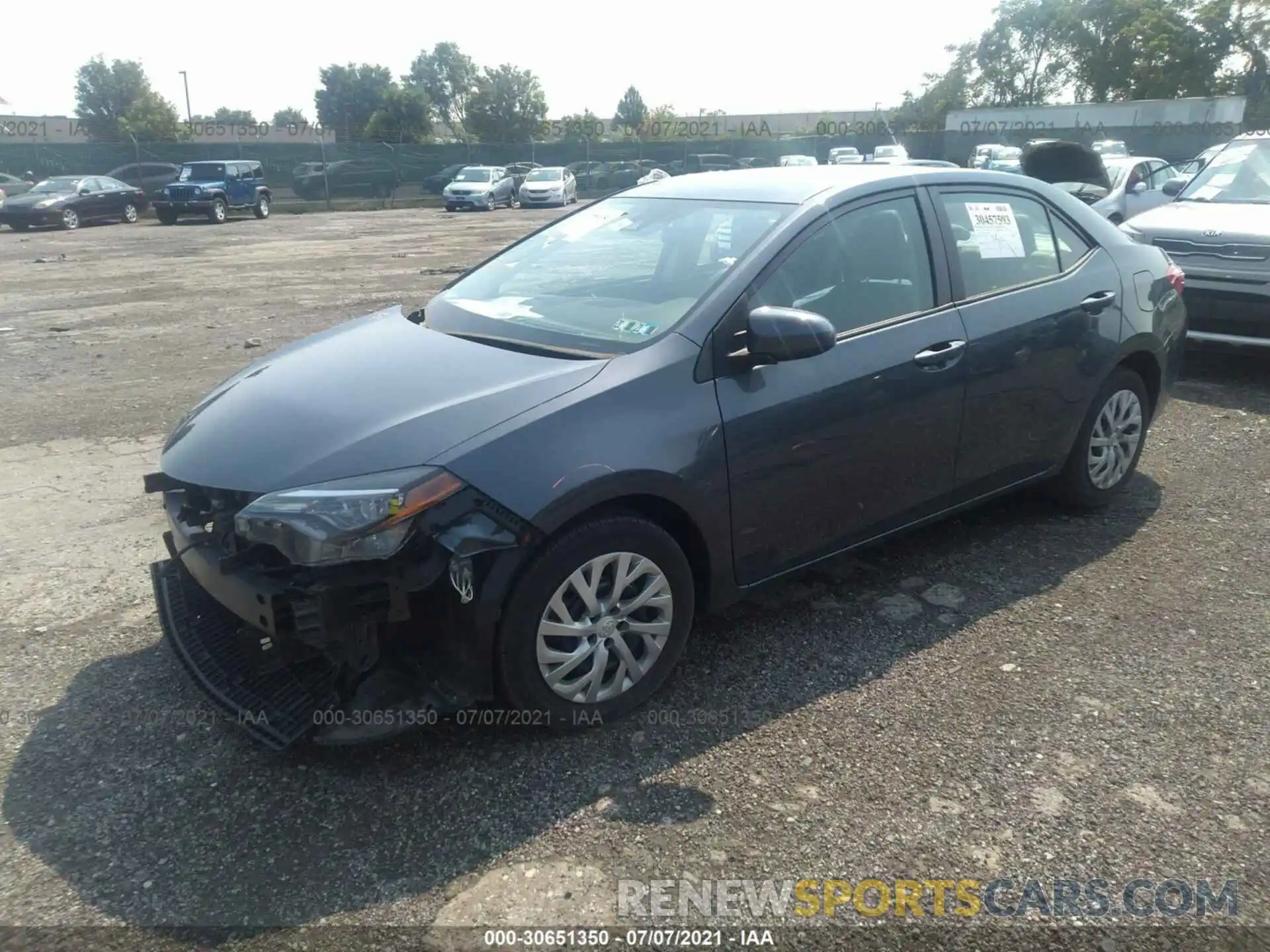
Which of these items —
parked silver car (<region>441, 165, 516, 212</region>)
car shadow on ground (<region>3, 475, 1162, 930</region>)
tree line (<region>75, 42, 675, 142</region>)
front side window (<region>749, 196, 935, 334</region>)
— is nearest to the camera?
car shadow on ground (<region>3, 475, 1162, 930</region>)

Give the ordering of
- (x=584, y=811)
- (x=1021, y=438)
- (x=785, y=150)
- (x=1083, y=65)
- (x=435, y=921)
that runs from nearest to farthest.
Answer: (x=435, y=921) < (x=584, y=811) < (x=1021, y=438) < (x=785, y=150) < (x=1083, y=65)

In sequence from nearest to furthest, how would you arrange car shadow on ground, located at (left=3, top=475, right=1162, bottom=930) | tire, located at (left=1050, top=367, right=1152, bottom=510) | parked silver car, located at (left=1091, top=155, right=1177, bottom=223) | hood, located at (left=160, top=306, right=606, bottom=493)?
car shadow on ground, located at (left=3, top=475, right=1162, bottom=930), hood, located at (left=160, top=306, right=606, bottom=493), tire, located at (left=1050, top=367, right=1152, bottom=510), parked silver car, located at (left=1091, top=155, right=1177, bottom=223)

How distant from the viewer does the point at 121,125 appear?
5306 cm

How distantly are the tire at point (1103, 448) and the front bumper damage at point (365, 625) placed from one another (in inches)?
123

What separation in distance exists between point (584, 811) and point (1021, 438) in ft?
8.83

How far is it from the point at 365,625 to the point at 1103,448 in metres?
3.79

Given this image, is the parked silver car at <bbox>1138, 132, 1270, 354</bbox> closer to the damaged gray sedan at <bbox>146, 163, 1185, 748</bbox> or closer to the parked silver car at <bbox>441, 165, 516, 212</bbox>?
the damaged gray sedan at <bbox>146, 163, 1185, 748</bbox>

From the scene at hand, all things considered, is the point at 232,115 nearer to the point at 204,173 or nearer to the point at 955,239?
the point at 204,173

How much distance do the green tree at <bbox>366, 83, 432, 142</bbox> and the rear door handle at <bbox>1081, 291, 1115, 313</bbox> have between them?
183ft

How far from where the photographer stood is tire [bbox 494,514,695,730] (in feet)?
9.43

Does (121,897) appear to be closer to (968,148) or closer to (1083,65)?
(968,148)

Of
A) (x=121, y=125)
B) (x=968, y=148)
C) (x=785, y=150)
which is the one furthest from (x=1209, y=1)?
(x=121, y=125)

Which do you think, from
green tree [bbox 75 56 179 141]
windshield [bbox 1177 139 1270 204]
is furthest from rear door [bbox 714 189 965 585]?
green tree [bbox 75 56 179 141]

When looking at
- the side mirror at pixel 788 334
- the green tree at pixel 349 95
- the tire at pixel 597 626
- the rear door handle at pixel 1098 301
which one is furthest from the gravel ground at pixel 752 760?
the green tree at pixel 349 95
